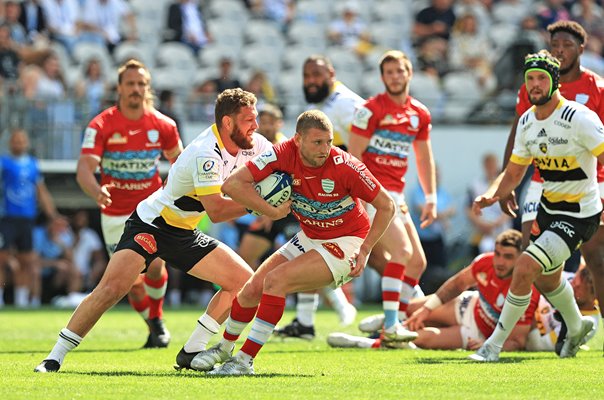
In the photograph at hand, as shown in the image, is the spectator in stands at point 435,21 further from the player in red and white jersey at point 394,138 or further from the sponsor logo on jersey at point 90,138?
the sponsor logo on jersey at point 90,138

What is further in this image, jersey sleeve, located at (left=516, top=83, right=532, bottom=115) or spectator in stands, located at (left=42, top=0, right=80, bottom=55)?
spectator in stands, located at (left=42, top=0, right=80, bottom=55)

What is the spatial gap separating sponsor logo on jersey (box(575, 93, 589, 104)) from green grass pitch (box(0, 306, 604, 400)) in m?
2.29

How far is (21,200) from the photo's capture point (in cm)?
1908

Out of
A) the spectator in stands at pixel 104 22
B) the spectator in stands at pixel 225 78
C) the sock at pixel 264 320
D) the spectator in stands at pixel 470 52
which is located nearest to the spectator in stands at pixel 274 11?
the spectator in stands at pixel 104 22

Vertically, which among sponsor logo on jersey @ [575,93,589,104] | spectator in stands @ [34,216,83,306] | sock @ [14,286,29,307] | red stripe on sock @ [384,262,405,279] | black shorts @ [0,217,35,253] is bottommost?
sock @ [14,286,29,307]

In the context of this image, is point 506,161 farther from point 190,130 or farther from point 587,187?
point 190,130

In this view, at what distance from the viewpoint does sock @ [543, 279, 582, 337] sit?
9984 mm

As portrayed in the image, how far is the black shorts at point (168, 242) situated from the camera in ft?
30.4

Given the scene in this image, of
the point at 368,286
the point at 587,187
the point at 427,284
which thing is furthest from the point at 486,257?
the point at 368,286

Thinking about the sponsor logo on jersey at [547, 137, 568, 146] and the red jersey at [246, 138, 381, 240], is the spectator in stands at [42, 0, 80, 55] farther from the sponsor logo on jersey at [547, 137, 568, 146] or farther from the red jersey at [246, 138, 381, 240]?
the red jersey at [246, 138, 381, 240]

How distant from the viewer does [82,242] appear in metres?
20.4

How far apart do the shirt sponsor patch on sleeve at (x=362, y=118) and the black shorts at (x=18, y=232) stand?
898cm

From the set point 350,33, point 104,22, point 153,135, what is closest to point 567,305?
point 153,135

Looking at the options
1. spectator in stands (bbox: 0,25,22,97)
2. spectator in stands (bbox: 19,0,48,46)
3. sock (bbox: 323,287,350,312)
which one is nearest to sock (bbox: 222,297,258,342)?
sock (bbox: 323,287,350,312)
